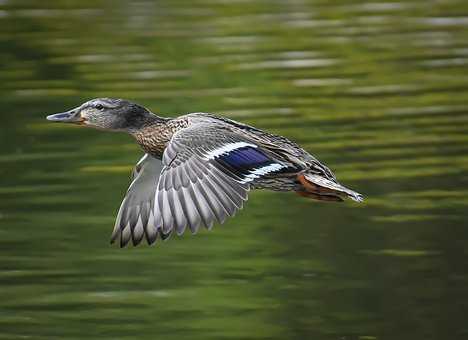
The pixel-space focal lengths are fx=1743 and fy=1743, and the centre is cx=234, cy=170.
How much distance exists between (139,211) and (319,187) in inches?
43.9

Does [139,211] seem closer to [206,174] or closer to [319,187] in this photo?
[206,174]

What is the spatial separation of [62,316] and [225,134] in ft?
5.65

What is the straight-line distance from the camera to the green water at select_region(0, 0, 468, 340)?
1099 centimetres

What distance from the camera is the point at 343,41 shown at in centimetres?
1972

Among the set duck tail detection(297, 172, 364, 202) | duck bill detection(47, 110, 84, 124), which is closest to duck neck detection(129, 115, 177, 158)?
duck bill detection(47, 110, 84, 124)

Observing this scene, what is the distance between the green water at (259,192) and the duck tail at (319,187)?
846 millimetres

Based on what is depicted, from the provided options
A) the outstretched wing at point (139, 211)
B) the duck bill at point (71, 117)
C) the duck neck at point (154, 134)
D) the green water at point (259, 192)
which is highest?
the duck bill at point (71, 117)

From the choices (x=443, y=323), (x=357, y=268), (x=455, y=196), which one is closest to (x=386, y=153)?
(x=455, y=196)

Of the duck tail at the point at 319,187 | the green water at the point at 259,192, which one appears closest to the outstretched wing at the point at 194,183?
the duck tail at the point at 319,187

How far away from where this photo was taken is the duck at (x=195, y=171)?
936cm

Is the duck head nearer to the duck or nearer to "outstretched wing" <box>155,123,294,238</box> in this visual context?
the duck

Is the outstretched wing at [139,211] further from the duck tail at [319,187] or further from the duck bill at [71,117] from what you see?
the duck tail at [319,187]

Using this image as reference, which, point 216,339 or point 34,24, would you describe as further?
point 34,24

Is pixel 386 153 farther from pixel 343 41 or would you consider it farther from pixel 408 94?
pixel 343 41
